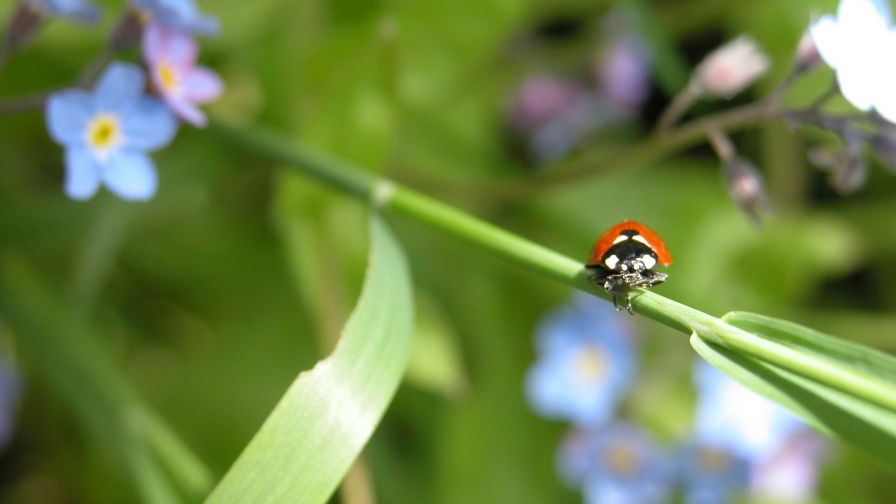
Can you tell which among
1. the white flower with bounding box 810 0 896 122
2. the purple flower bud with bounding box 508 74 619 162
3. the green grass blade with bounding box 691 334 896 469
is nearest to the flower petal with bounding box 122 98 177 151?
the green grass blade with bounding box 691 334 896 469

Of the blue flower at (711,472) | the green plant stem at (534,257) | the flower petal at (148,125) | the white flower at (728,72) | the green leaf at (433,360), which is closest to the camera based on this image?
the green plant stem at (534,257)

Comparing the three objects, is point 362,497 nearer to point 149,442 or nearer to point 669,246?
point 149,442

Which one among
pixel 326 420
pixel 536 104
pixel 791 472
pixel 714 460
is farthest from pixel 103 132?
pixel 791 472

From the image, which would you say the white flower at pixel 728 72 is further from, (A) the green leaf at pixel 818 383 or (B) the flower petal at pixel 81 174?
(B) the flower petal at pixel 81 174

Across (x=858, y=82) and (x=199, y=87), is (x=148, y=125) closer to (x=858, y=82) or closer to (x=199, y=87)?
(x=199, y=87)

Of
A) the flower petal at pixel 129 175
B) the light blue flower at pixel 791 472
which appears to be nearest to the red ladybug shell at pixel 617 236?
the flower petal at pixel 129 175

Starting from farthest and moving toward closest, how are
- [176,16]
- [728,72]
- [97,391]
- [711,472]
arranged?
[711,472] → [97,391] → [728,72] → [176,16]
